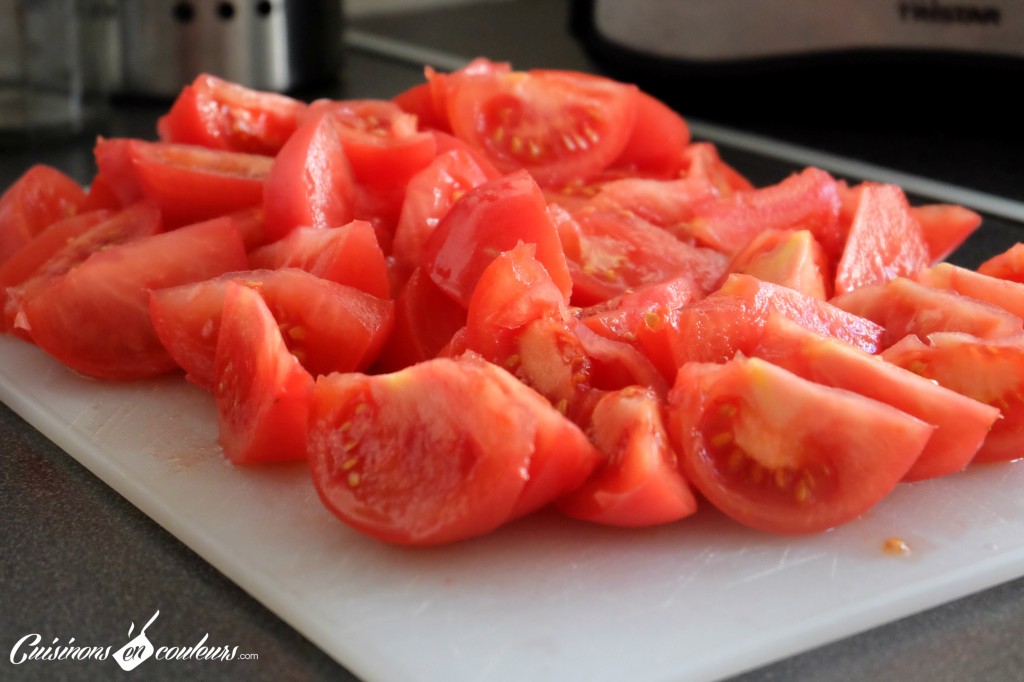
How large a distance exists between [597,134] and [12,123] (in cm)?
106

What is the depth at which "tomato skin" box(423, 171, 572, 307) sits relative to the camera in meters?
1.16

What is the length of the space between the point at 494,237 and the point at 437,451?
30cm

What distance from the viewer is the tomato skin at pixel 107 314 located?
1.22 metres

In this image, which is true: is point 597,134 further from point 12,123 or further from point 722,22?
point 12,123

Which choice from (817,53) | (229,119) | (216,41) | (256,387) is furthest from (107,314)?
(817,53)

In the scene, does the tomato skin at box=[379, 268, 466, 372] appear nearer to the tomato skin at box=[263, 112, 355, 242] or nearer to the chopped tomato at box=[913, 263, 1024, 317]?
the tomato skin at box=[263, 112, 355, 242]

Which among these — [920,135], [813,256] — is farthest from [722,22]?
[813,256]

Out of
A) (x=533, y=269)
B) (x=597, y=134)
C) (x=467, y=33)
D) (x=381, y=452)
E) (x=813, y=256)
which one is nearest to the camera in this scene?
(x=381, y=452)

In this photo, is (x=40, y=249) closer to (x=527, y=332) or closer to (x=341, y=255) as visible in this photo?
(x=341, y=255)

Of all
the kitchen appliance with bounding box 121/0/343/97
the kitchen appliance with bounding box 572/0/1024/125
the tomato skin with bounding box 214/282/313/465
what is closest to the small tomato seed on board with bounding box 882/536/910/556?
the tomato skin with bounding box 214/282/313/465

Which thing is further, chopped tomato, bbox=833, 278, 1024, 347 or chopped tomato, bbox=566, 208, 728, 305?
chopped tomato, bbox=566, 208, 728, 305

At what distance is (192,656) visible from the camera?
0.85 meters

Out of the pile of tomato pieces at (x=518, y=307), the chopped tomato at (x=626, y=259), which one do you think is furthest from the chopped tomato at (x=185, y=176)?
the chopped tomato at (x=626, y=259)

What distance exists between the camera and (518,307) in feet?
3.44
